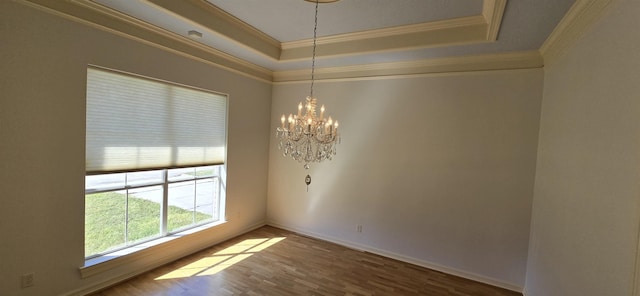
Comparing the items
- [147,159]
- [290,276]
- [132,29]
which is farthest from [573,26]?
[147,159]

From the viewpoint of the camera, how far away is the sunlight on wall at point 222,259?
10.5 ft

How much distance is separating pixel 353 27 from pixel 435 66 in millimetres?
1283

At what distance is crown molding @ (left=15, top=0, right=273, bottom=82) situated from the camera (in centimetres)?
233

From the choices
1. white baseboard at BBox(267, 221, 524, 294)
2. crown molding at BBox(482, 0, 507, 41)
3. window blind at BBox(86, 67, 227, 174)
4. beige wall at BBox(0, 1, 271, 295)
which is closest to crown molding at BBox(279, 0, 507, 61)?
crown molding at BBox(482, 0, 507, 41)

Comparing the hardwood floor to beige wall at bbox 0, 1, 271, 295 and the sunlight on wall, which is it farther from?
beige wall at bbox 0, 1, 271, 295

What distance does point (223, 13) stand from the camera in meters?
2.98

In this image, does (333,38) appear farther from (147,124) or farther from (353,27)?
(147,124)

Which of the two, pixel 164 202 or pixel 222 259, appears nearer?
pixel 164 202

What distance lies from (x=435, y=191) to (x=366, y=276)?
1486 millimetres

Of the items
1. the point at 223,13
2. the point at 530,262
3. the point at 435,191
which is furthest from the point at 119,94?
the point at 530,262

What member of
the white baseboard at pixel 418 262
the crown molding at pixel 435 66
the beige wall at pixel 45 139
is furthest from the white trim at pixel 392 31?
the white baseboard at pixel 418 262

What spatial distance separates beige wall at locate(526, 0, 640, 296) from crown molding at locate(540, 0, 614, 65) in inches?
3.4

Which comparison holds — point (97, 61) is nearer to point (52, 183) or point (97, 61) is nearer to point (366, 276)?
point (52, 183)

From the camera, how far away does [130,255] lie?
2965 millimetres
